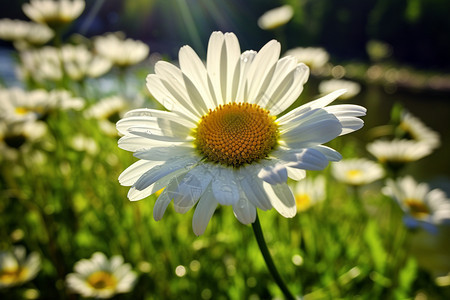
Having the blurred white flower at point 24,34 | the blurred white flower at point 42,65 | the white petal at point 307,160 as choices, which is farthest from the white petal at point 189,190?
the blurred white flower at point 24,34

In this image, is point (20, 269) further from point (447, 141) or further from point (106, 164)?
point (447, 141)

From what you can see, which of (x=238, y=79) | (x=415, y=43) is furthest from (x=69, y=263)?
(x=415, y=43)

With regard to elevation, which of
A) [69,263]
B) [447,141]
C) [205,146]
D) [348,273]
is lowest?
[447,141]

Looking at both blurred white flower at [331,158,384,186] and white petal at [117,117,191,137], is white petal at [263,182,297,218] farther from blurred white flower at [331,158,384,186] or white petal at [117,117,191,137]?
blurred white flower at [331,158,384,186]

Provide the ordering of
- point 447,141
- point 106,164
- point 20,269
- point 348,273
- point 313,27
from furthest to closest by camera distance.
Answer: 1. point 313,27
2. point 447,141
3. point 106,164
4. point 20,269
5. point 348,273

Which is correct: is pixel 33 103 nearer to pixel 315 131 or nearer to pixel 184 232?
pixel 184 232

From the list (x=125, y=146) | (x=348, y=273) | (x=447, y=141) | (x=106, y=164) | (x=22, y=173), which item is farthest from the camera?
(x=447, y=141)

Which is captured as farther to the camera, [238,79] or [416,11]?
[416,11]

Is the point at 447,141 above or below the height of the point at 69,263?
below
